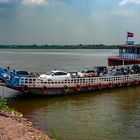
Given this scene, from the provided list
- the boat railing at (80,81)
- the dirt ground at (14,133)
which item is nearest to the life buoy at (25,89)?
the boat railing at (80,81)

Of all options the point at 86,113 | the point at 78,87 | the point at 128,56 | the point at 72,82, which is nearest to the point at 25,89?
the point at 72,82

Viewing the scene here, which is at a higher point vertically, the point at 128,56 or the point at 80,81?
the point at 128,56

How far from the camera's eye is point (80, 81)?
2983 centimetres

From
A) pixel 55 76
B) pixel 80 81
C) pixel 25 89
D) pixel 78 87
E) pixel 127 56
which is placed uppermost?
pixel 127 56

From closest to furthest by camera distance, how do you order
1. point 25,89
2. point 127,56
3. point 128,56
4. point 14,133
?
1. point 14,133
2. point 25,89
3. point 128,56
4. point 127,56

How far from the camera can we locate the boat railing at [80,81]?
88.4 ft

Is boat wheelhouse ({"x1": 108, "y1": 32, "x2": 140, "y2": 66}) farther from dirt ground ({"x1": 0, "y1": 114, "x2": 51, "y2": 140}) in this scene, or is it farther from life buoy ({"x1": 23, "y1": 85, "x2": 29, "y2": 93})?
dirt ground ({"x1": 0, "y1": 114, "x2": 51, "y2": 140})

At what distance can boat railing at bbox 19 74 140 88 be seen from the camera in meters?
26.9

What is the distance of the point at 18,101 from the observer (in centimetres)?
2633

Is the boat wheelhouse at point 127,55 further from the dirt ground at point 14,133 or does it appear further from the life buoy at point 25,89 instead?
the dirt ground at point 14,133

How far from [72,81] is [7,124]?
50.3 feet

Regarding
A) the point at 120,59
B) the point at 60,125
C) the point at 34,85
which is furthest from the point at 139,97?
the point at 120,59

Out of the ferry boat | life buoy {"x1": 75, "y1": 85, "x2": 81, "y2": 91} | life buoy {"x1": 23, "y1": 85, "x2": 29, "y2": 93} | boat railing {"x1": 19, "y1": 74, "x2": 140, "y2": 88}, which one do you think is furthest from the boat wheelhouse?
life buoy {"x1": 23, "y1": 85, "x2": 29, "y2": 93}

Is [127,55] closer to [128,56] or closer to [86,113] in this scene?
[128,56]
